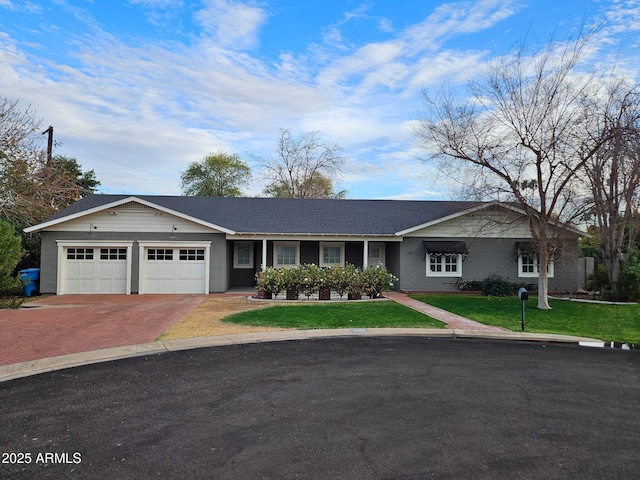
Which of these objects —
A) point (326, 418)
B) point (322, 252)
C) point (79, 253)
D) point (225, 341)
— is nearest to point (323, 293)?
point (322, 252)

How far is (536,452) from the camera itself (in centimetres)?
389

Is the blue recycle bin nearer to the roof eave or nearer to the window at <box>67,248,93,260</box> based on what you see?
the window at <box>67,248,93,260</box>

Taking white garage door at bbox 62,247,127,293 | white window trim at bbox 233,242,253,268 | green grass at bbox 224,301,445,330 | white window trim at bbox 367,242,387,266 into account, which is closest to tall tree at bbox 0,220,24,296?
white garage door at bbox 62,247,127,293

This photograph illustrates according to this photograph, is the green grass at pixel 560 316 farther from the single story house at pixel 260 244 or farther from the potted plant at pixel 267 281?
the potted plant at pixel 267 281

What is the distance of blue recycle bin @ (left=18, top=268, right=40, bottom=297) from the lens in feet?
57.9

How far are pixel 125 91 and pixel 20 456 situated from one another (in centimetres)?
1785

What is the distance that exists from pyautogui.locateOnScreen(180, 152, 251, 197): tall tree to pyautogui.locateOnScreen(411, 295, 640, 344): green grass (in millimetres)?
34819

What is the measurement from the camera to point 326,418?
4.68 metres

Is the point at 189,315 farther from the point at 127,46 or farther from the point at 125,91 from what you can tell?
the point at 125,91

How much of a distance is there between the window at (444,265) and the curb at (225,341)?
960 centimetres

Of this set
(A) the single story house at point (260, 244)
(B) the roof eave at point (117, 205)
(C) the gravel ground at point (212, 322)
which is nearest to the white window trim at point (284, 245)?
(A) the single story house at point (260, 244)

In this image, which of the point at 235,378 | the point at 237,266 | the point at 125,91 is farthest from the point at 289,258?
the point at 235,378

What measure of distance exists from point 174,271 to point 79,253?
4.16 m

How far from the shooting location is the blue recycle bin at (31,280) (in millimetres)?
17641
